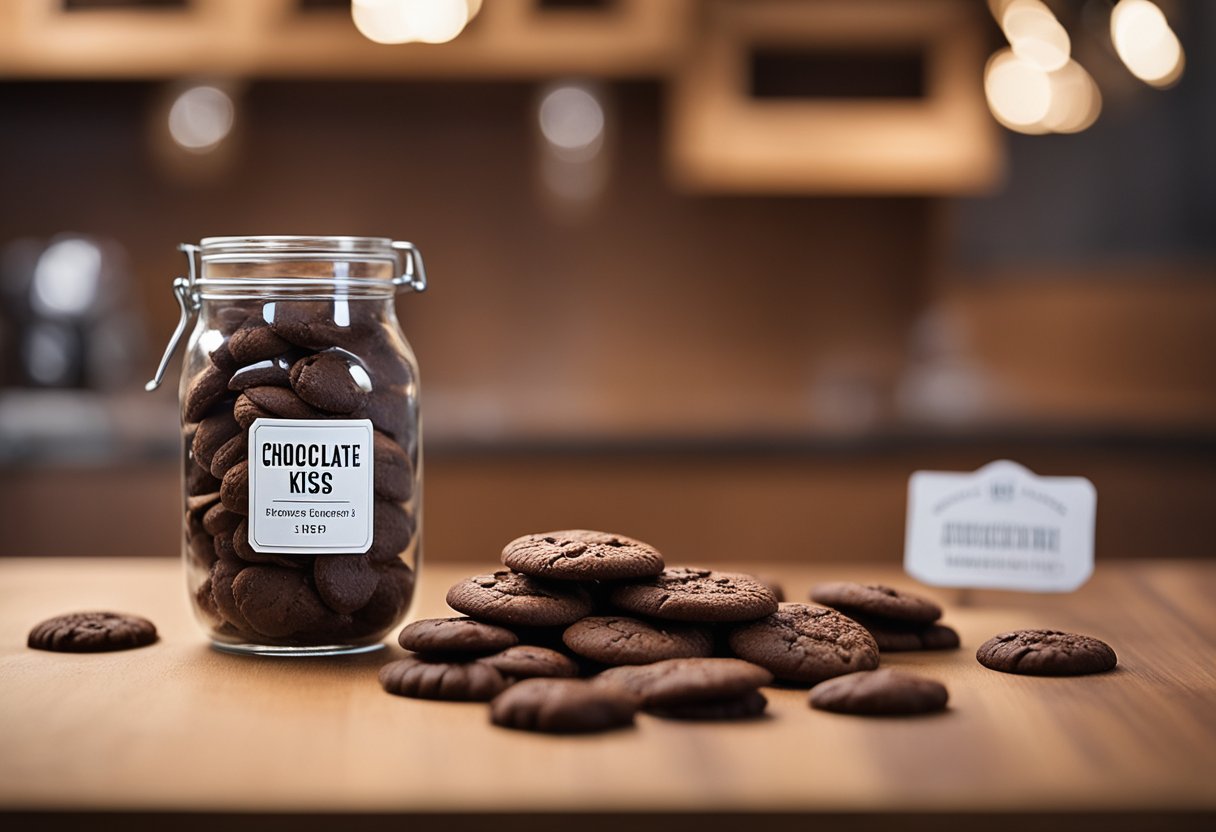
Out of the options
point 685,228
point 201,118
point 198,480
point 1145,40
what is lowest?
point 198,480

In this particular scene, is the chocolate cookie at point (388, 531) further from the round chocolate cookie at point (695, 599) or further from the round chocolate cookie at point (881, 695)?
the round chocolate cookie at point (881, 695)

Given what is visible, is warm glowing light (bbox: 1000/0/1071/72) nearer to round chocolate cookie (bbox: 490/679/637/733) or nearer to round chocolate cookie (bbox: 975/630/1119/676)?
round chocolate cookie (bbox: 975/630/1119/676)

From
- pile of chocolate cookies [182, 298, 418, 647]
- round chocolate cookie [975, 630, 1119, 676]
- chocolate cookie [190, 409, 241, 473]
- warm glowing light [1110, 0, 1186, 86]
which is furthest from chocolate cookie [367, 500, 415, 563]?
warm glowing light [1110, 0, 1186, 86]

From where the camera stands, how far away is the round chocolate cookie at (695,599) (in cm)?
77

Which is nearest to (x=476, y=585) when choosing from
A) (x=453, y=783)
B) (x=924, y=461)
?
(x=453, y=783)

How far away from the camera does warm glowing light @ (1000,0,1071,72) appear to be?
289 cm

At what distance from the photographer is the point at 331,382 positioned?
0.82 metres

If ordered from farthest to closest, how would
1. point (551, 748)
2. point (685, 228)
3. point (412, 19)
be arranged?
1. point (685, 228)
2. point (412, 19)
3. point (551, 748)

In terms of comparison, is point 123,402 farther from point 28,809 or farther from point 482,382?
Answer: point 28,809

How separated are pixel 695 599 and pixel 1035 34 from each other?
253 centimetres

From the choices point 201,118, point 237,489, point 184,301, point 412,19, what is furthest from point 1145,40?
point 237,489

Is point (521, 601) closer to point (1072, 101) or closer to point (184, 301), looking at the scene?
point (184, 301)

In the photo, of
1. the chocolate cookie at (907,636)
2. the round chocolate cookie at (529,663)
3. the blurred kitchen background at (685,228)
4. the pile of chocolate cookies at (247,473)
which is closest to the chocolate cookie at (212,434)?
the pile of chocolate cookies at (247,473)

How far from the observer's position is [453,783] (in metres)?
0.59
